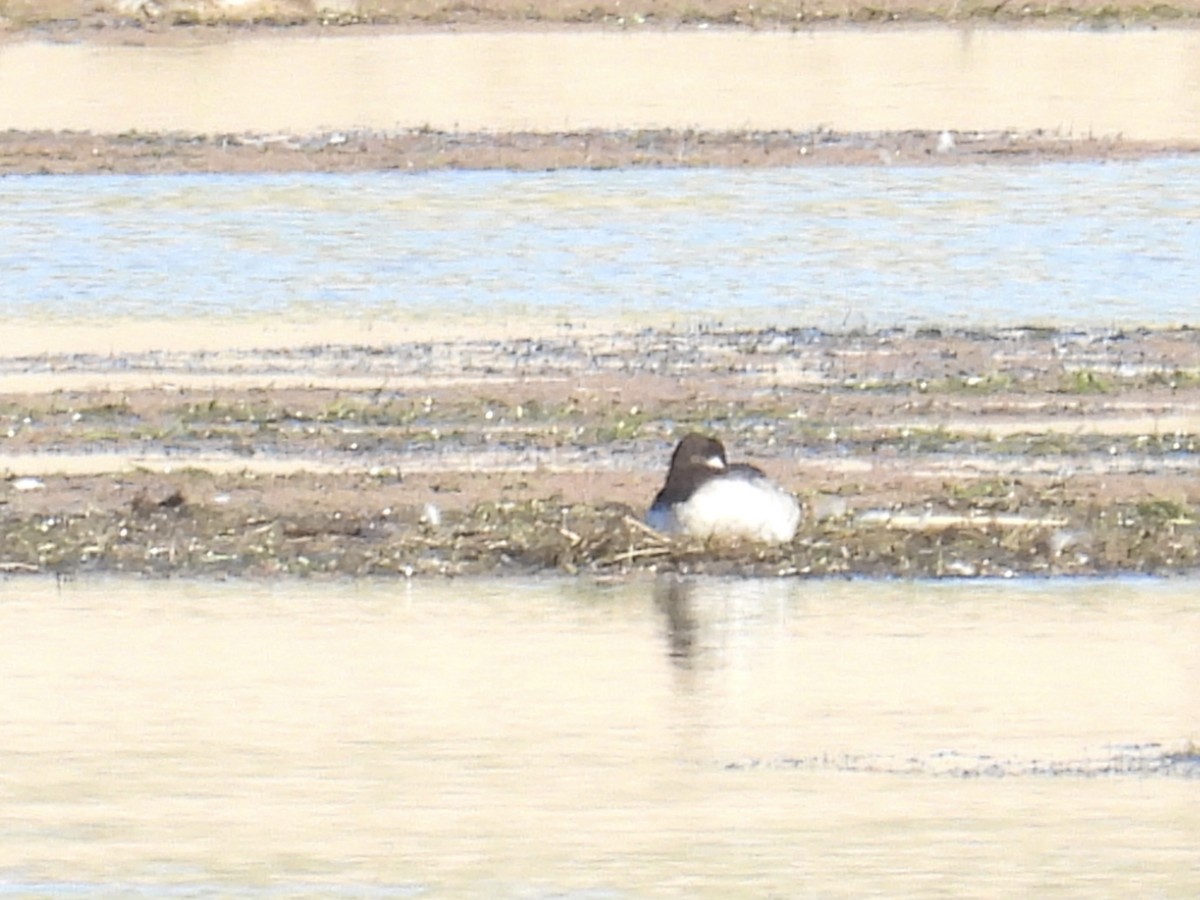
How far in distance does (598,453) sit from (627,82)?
63.9 feet

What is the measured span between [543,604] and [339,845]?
3.22 m

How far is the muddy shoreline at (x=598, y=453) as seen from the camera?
12.3 meters

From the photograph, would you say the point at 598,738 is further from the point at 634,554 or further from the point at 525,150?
the point at 525,150

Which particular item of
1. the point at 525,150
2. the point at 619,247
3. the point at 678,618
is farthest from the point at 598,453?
the point at 525,150

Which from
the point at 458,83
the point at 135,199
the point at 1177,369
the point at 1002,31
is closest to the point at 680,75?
the point at 458,83

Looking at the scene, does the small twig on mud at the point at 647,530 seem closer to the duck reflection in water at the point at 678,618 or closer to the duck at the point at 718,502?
the duck at the point at 718,502

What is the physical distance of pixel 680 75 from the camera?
34500mm

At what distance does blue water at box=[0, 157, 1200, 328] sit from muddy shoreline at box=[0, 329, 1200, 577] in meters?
1.81

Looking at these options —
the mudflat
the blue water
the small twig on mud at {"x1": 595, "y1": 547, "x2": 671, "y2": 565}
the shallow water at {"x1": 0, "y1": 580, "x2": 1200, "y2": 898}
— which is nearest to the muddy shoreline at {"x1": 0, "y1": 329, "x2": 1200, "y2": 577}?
the small twig on mud at {"x1": 595, "y1": 547, "x2": 671, "y2": 565}

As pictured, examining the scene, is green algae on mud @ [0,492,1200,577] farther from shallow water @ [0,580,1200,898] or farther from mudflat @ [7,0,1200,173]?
mudflat @ [7,0,1200,173]

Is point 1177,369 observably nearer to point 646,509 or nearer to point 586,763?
point 646,509

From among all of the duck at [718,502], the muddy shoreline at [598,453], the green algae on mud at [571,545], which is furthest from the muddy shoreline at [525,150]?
the duck at [718,502]

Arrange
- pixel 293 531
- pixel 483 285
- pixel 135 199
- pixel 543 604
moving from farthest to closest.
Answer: pixel 135 199
pixel 483 285
pixel 293 531
pixel 543 604

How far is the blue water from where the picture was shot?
20.0 meters
